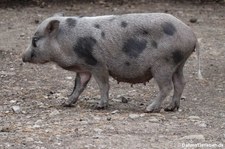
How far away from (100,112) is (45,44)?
39.9 inches

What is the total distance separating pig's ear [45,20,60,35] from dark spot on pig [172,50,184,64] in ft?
4.34

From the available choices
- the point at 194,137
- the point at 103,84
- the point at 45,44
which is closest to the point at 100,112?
the point at 103,84

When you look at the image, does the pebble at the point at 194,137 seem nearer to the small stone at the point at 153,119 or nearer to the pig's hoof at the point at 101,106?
the small stone at the point at 153,119

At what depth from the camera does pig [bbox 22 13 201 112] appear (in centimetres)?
671

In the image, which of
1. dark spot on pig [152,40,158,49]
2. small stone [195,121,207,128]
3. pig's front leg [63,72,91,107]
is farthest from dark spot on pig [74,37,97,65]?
small stone [195,121,207,128]

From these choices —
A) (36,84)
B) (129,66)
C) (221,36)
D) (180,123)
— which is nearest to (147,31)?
(129,66)

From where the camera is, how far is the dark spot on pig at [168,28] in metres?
6.67

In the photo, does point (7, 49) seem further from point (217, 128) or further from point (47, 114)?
point (217, 128)

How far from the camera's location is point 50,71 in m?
9.23

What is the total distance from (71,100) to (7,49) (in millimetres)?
3557

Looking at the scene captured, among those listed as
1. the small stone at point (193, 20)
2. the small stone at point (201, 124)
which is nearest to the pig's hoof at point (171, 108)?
the small stone at point (201, 124)

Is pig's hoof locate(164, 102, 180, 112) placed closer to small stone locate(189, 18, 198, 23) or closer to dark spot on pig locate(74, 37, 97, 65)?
dark spot on pig locate(74, 37, 97, 65)

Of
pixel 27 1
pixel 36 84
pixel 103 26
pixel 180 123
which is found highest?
pixel 103 26

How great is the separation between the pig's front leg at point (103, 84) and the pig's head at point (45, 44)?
53 cm
